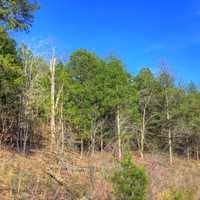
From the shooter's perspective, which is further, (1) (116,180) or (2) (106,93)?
(2) (106,93)

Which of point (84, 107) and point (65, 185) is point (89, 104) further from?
point (65, 185)

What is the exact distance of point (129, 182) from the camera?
358 inches

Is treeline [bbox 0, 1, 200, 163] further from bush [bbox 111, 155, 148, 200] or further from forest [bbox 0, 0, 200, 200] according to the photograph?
bush [bbox 111, 155, 148, 200]

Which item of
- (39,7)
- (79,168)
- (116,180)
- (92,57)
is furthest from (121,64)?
(116,180)

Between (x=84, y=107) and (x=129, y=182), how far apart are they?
1860 cm

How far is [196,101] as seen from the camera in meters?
36.7

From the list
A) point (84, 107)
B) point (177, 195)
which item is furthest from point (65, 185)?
point (84, 107)

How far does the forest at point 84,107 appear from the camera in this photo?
1614 cm

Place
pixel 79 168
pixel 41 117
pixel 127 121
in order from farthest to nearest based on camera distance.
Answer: pixel 127 121 → pixel 41 117 → pixel 79 168

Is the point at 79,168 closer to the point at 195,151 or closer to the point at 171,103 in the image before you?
the point at 171,103

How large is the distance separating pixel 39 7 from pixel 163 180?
24.5ft

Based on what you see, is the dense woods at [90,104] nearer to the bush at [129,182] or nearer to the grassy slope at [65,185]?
the grassy slope at [65,185]

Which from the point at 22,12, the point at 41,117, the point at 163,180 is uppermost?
the point at 22,12

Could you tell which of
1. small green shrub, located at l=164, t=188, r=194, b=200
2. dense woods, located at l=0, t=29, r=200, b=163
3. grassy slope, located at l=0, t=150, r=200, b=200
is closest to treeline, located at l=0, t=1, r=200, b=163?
dense woods, located at l=0, t=29, r=200, b=163
